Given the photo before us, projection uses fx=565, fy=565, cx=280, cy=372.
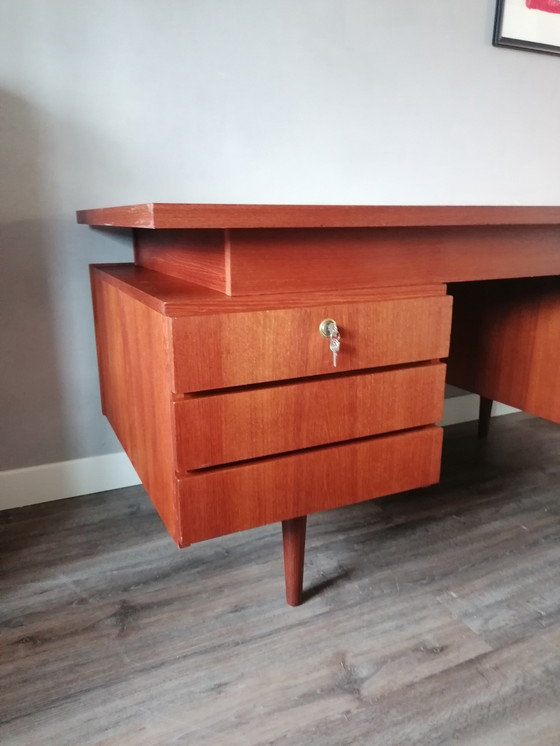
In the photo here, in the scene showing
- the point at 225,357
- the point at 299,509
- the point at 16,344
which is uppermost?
the point at 225,357

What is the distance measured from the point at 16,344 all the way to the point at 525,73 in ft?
5.27

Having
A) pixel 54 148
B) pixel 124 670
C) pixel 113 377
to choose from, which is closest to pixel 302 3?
pixel 54 148

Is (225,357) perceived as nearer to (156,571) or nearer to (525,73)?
(156,571)

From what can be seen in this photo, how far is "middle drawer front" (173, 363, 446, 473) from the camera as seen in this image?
2.33 feet

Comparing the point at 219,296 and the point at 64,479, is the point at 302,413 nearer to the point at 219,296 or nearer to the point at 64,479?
the point at 219,296

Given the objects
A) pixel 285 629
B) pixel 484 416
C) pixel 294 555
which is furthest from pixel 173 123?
pixel 484 416

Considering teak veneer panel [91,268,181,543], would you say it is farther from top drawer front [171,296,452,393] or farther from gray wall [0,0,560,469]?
gray wall [0,0,560,469]

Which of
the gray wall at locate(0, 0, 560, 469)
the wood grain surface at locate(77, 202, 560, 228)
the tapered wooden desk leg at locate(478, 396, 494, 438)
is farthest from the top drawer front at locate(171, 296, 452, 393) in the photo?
the tapered wooden desk leg at locate(478, 396, 494, 438)

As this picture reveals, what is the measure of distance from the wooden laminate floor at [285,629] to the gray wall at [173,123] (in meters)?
0.39

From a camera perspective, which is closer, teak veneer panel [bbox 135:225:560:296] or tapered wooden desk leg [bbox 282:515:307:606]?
teak veneer panel [bbox 135:225:560:296]

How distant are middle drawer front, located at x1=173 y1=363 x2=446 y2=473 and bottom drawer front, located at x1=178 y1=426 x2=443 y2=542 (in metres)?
0.02

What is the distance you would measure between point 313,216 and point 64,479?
0.97 meters

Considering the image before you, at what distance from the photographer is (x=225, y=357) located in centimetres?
70

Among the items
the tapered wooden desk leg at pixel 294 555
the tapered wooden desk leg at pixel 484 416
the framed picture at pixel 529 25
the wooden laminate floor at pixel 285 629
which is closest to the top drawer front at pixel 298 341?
the tapered wooden desk leg at pixel 294 555
